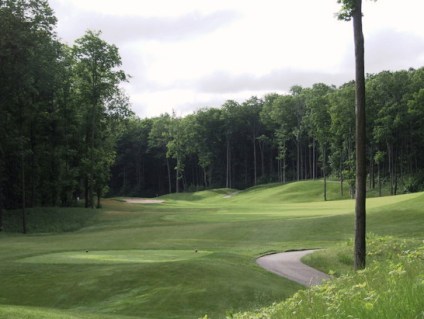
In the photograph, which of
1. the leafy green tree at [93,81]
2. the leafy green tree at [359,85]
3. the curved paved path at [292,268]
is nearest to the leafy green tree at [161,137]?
the leafy green tree at [93,81]

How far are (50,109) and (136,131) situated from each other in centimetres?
8716

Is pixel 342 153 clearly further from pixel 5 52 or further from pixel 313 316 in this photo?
pixel 313 316

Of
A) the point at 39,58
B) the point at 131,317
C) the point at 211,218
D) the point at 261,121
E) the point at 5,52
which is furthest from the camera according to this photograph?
the point at 261,121

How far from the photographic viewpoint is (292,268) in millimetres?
22438

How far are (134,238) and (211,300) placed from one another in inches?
658

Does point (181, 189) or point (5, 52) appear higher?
point (5, 52)

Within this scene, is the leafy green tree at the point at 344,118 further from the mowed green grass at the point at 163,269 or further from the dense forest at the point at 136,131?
the mowed green grass at the point at 163,269

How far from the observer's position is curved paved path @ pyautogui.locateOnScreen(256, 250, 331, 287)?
20.3 m

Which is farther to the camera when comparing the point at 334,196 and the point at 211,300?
the point at 334,196

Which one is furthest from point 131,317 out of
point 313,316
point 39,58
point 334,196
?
point 334,196

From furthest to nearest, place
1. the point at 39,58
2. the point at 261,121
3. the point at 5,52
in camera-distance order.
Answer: the point at 261,121 < the point at 39,58 < the point at 5,52

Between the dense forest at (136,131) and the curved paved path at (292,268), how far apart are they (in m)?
28.3

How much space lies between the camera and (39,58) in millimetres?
44469

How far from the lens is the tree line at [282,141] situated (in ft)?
260
